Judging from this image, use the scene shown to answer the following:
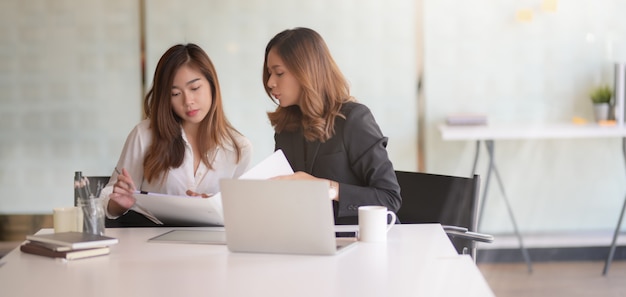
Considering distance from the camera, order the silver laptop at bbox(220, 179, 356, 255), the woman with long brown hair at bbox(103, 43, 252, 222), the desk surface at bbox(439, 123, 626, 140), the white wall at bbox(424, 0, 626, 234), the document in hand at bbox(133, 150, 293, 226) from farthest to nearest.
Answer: the white wall at bbox(424, 0, 626, 234) < the desk surface at bbox(439, 123, 626, 140) < the woman with long brown hair at bbox(103, 43, 252, 222) < the document in hand at bbox(133, 150, 293, 226) < the silver laptop at bbox(220, 179, 356, 255)

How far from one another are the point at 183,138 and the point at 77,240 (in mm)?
918

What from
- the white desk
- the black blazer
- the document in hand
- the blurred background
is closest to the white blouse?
the black blazer

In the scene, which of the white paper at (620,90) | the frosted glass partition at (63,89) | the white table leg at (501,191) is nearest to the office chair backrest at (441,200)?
the white table leg at (501,191)

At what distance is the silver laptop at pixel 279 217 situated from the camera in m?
2.06

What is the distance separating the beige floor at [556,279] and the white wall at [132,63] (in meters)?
0.84

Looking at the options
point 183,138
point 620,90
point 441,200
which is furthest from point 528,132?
point 183,138

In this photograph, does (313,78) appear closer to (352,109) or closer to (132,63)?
(352,109)

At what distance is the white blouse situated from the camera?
3.04m

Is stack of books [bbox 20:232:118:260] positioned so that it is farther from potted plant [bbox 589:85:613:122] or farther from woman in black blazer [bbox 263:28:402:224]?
potted plant [bbox 589:85:613:122]

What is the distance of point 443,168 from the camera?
5059 mm

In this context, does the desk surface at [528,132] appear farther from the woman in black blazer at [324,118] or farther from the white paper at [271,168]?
the white paper at [271,168]

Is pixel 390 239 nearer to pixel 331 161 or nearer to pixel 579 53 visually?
pixel 331 161

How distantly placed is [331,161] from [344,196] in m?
0.24

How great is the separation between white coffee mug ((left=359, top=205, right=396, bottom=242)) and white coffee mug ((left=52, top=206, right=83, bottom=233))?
821 millimetres
